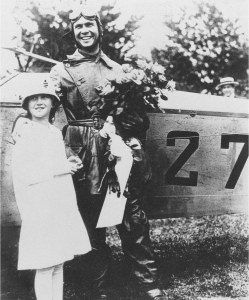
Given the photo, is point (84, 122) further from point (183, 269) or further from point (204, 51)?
point (204, 51)

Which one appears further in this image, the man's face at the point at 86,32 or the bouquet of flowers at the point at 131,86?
the man's face at the point at 86,32

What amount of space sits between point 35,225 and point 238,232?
3.48 m

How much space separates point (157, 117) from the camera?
3818mm

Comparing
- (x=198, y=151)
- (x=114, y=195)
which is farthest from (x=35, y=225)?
(x=198, y=151)

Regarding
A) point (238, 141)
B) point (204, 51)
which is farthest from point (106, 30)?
point (238, 141)

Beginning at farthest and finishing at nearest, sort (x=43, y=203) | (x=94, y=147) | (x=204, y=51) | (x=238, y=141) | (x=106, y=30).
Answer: (x=204, y=51)
(x=106, y=30)
(x=238, y=141)
(x=94, y=147)
(x=43, y=203)

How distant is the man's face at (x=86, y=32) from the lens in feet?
10.1

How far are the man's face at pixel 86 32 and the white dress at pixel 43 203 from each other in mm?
722

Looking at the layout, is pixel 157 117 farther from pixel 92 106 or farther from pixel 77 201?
pixel 77 201

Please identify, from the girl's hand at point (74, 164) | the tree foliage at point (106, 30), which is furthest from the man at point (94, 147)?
the tree foliage at point (106, 30)

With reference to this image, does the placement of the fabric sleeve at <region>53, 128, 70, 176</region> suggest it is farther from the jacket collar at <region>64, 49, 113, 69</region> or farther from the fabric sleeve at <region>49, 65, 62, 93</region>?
the jacket collar at <region>64, 49, 113, 69</region>

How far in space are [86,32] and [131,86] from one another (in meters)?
0.52

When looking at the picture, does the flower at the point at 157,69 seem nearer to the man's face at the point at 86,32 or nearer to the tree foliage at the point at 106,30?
the man's face at the point at 86,32

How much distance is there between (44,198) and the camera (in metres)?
2.72
